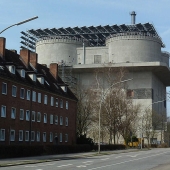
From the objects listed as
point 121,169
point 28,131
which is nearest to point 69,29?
point 28,131

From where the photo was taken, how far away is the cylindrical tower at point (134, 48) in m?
105

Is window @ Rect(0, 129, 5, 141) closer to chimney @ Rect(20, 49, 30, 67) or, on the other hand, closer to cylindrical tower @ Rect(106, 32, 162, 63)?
chimney @ Rect(20, 49, 30, 67)

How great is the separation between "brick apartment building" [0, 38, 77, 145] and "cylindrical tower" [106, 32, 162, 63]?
40.9 m

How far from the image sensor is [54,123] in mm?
59812

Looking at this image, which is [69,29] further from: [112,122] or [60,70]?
[112,122]

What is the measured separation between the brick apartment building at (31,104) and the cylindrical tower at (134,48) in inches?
1611

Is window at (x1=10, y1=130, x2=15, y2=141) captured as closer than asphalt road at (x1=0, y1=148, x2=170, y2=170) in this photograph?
No

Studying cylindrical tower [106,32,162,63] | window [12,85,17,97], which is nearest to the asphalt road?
window [12,85,17,97]

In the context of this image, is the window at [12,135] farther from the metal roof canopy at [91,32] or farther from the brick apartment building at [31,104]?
the metal roof canopy at [91,32]

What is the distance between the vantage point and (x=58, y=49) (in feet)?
369

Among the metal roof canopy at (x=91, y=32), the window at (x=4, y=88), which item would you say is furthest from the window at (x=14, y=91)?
the metal roof canopy at (x=91, y=32)

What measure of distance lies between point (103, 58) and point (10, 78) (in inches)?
2595

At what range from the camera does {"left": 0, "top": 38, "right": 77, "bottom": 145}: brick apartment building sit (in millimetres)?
47562

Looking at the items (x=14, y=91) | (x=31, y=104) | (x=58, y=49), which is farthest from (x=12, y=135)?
(x=58, y=49)
